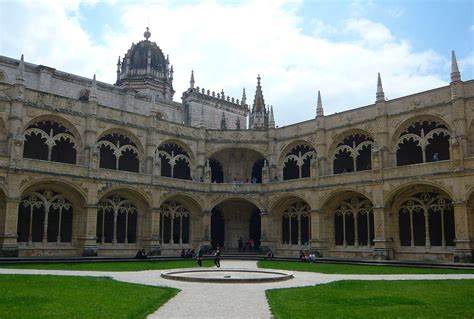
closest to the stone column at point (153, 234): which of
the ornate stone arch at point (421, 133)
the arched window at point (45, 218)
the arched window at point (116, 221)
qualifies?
the arched window at point (116, 221)

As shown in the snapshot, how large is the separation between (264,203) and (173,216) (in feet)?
27.6

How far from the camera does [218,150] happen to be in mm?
46094

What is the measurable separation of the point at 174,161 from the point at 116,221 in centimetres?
789

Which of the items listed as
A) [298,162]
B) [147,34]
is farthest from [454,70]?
[147,34]

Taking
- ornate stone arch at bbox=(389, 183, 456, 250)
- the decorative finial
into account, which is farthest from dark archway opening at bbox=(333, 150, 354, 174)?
the decorative finial

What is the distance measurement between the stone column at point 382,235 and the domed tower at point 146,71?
33.9 m

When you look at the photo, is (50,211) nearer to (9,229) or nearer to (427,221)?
(9,229)

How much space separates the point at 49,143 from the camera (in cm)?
3694

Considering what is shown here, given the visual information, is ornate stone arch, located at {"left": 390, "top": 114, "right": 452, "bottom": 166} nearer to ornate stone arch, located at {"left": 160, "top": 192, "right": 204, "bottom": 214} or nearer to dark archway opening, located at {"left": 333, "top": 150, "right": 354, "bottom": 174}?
dark archway opening, located at {"left": 333, "top": 150, "right": 354, "bottom": 174}

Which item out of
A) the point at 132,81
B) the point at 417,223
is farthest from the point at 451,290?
the point at 132,81

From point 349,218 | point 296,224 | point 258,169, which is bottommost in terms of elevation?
point 296,224

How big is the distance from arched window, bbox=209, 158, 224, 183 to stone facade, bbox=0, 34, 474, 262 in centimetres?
11

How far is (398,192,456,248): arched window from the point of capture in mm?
34156

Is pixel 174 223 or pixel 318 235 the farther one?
pixel 174 223
